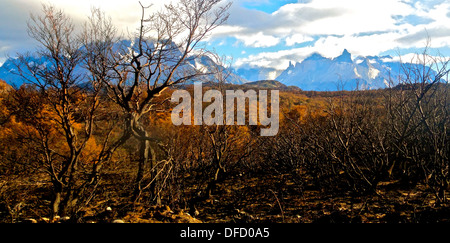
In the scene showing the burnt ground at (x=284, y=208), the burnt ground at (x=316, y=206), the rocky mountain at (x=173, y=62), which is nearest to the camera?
the burnt ground at (x=284, y=208)

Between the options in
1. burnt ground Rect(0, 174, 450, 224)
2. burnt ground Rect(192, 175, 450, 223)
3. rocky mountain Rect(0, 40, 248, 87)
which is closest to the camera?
burnt ground Rect(0, 174, 450, 224)

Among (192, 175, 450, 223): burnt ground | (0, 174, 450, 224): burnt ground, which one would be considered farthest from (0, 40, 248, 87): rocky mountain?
(192, 175, 450, 223): burnt ground

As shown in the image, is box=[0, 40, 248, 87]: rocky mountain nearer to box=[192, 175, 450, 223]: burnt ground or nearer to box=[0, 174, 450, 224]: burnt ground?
box=[0, 174, 450, 224]: burnt ground

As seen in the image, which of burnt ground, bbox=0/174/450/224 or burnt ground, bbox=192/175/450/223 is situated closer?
burnt ground, bbox=0/174/450/224

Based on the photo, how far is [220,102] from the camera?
350 inches

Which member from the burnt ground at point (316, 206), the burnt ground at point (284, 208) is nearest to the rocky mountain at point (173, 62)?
the burnt ground at point (284, 208)

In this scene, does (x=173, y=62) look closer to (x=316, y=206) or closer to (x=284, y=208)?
(x=284, y=208)

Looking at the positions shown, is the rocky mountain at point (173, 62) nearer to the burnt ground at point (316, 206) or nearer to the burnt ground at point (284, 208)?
the burnt ground at point (284, 208)
